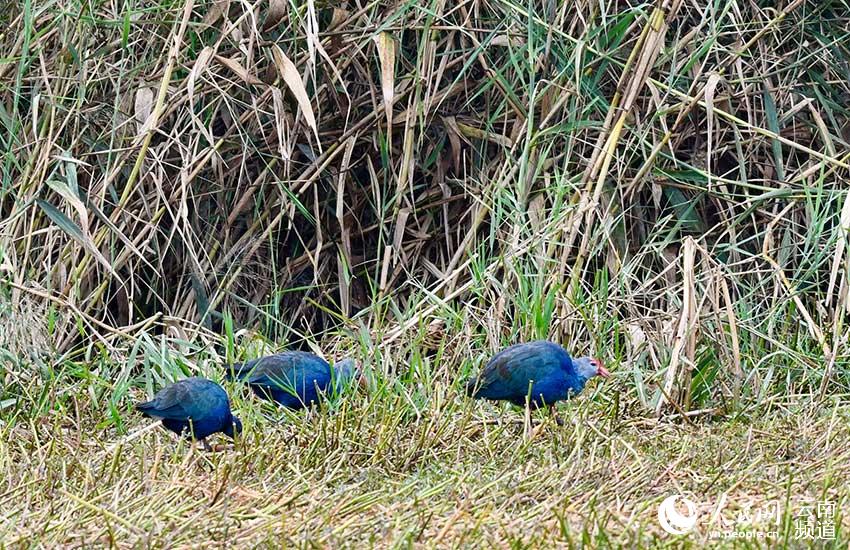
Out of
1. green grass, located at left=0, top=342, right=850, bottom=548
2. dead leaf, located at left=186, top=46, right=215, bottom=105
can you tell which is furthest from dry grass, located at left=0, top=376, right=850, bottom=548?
dead leaf, located at left=186, top=46, right=215, bottom=105

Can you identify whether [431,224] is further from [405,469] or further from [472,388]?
[405,469]

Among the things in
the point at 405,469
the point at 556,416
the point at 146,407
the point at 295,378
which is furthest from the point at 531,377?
the point at 146,407

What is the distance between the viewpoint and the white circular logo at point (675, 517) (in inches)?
86.7

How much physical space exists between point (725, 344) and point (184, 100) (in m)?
1.73

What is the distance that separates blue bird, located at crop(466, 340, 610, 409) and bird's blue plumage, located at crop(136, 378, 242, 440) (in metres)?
0.57

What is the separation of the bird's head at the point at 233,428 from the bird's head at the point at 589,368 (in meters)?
0.79

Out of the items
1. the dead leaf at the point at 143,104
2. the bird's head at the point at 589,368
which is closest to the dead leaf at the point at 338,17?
the dead leaf at the point at 143,104

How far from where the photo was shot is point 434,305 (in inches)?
145

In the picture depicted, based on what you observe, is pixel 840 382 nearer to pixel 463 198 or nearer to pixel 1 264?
pixel 463 198

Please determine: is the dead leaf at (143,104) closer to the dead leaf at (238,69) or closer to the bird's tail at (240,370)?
the dead leaf at (238,69)

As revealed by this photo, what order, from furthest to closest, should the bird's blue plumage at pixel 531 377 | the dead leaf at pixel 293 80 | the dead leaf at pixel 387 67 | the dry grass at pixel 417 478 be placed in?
the dead leaf at pixel 387 67 < the dead leaf at pixel 293 80 < the bird's blue plumage at pixel 531 377 < the dry grass at pixel 417 478

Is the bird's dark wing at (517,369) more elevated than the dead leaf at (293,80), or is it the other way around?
the dead leaf at (293,80)

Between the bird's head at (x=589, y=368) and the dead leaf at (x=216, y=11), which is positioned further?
the dead leaf at (x=216, y=11)

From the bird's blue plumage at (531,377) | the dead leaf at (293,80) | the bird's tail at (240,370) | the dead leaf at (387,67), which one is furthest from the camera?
the dead leaf at (387,67)
